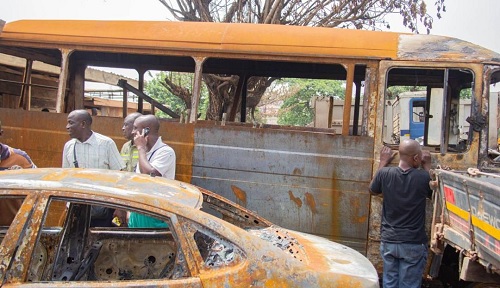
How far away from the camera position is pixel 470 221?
3348 millimetres

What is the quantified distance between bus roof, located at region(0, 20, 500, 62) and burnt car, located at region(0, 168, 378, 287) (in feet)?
6.85

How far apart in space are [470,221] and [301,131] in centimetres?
192

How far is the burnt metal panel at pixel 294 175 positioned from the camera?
453cm

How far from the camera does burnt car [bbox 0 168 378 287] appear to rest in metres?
2.41

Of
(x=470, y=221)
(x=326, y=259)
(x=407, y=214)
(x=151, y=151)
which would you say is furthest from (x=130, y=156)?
(x=470, y=221)

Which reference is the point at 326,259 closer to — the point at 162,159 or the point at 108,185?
the point at 108,185

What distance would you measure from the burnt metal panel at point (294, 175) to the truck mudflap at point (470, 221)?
768 millimetres

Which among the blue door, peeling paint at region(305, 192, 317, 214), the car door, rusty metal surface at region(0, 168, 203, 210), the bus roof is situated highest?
the bus roof

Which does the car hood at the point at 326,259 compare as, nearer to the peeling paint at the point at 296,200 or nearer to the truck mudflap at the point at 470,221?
the truck mudflap at the point at 470,221

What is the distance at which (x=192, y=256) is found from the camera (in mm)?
2438

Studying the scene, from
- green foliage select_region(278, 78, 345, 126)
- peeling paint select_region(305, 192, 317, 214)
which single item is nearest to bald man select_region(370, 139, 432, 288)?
peeling paint select_region(305, 192, 317, 214)

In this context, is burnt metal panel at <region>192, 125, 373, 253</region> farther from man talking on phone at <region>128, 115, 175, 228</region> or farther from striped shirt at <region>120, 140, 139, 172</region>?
man talking on phone at <region>128, 115, 175, 228</region>

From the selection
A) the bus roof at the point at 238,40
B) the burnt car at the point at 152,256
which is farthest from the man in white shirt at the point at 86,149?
the bus roof at the point at 238,40

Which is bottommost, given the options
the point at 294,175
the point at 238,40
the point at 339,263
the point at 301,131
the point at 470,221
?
the point at 339,263
